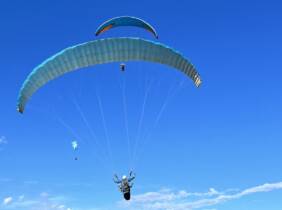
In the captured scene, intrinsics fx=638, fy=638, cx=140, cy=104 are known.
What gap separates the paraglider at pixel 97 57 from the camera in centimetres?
3488

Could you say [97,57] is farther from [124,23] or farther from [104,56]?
[124,23]

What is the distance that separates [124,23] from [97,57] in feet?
7.92

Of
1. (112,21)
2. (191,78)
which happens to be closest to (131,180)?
Answer: (191,78)

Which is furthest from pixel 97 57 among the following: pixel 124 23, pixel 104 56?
pixel 124 23

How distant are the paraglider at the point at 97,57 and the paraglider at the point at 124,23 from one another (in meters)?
0.78

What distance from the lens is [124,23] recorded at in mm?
35500

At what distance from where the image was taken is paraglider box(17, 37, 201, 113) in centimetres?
3488

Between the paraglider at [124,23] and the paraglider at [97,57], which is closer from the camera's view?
the paraglider at [97,57]

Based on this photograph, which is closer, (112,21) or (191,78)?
(112,21)

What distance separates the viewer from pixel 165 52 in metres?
36.2

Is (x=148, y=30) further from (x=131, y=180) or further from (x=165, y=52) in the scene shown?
(x=131, y=180)

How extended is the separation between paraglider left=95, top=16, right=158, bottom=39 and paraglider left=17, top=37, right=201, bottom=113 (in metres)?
0.78

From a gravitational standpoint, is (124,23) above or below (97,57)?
above

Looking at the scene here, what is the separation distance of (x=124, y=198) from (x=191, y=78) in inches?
317
